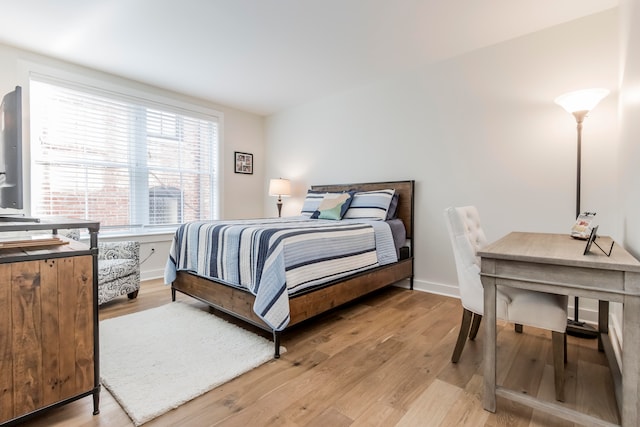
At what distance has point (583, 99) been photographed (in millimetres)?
2115

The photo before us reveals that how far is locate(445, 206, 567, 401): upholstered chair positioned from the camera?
1.40 meters

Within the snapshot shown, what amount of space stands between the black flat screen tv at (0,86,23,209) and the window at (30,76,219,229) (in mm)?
2131

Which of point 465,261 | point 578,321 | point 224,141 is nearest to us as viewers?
point 465,261

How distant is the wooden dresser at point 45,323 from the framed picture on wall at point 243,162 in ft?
11.6

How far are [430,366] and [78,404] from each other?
180 cm

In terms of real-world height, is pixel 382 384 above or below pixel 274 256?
below

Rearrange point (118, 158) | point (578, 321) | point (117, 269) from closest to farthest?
point (578, 321) < point (117, 269) < point (118, 158)

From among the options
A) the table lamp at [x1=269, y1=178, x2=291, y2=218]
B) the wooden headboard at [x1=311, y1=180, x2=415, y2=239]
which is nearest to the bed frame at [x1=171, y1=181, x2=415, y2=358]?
the wooden headboard at [x1=311, y1=180, x2=415, y2=239]

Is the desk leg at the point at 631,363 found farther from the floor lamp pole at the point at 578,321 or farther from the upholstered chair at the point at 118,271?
the upholstered chair at the point at 118,271

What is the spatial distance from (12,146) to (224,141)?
133 inches

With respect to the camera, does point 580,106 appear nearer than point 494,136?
Yes

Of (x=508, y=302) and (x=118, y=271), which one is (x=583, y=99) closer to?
(x=508, y=302)

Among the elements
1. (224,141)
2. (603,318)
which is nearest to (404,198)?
(603,318)

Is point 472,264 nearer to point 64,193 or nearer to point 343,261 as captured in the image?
point 343,261
